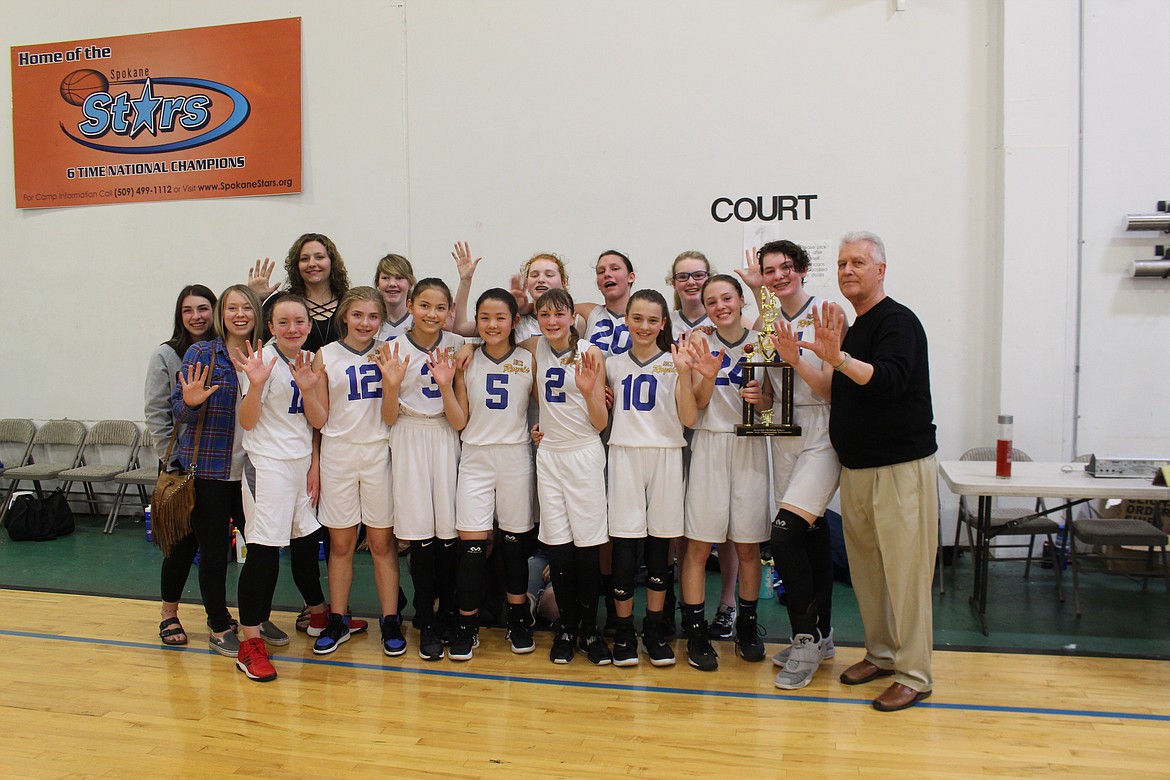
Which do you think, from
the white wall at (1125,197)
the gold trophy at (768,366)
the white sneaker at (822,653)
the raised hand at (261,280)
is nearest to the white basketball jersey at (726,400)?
the gold trophy at (768,366)

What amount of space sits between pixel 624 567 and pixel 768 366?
110 centimetres

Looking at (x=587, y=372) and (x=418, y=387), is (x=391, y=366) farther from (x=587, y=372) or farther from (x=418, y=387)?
(x=587, y=372)

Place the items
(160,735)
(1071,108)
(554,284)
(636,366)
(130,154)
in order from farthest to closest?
(130,154), (1071,108), (554,284), (636,366), (160,735)

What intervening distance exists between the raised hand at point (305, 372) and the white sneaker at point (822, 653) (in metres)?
2.43

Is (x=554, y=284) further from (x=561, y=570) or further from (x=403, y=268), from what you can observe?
(x=561, y=570)

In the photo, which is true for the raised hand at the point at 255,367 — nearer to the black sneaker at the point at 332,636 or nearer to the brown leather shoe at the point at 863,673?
the black sneaker at the point at 332,636

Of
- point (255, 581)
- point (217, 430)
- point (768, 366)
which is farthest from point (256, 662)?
point (768, 366)

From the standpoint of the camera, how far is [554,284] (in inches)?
154

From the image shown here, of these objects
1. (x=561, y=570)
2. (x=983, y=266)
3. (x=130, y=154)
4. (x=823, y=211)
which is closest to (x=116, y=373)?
(x=130, y=154)

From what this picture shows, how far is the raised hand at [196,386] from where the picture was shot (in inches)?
135

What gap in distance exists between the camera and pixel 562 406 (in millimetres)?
3568

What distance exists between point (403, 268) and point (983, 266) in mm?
3939

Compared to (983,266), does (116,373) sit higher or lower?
lower

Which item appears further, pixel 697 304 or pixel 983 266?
pixel 983 266
